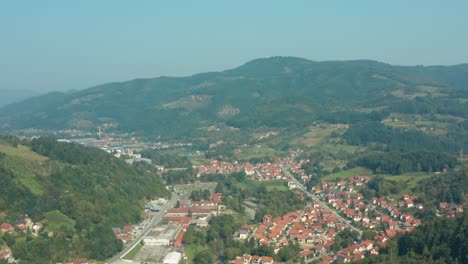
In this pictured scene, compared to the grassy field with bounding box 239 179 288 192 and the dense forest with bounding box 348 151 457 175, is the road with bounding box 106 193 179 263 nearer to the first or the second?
the grassy field with bounding box 239 179 288 192

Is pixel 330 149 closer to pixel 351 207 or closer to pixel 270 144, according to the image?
pixel 270 144

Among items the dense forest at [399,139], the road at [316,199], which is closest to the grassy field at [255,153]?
the road at [316,199]

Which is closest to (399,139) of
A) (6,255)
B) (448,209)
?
(448,209)

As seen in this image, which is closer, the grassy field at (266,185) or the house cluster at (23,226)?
the house cluster at (23,226)

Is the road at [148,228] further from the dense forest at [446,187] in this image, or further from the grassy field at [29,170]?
the dense forest at [446,187]

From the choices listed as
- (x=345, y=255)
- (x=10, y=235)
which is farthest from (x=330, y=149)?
(x=10, y=235)

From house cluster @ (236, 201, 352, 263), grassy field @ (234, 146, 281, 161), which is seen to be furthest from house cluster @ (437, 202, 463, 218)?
grassy field @ (234, 146, 281, 161)
